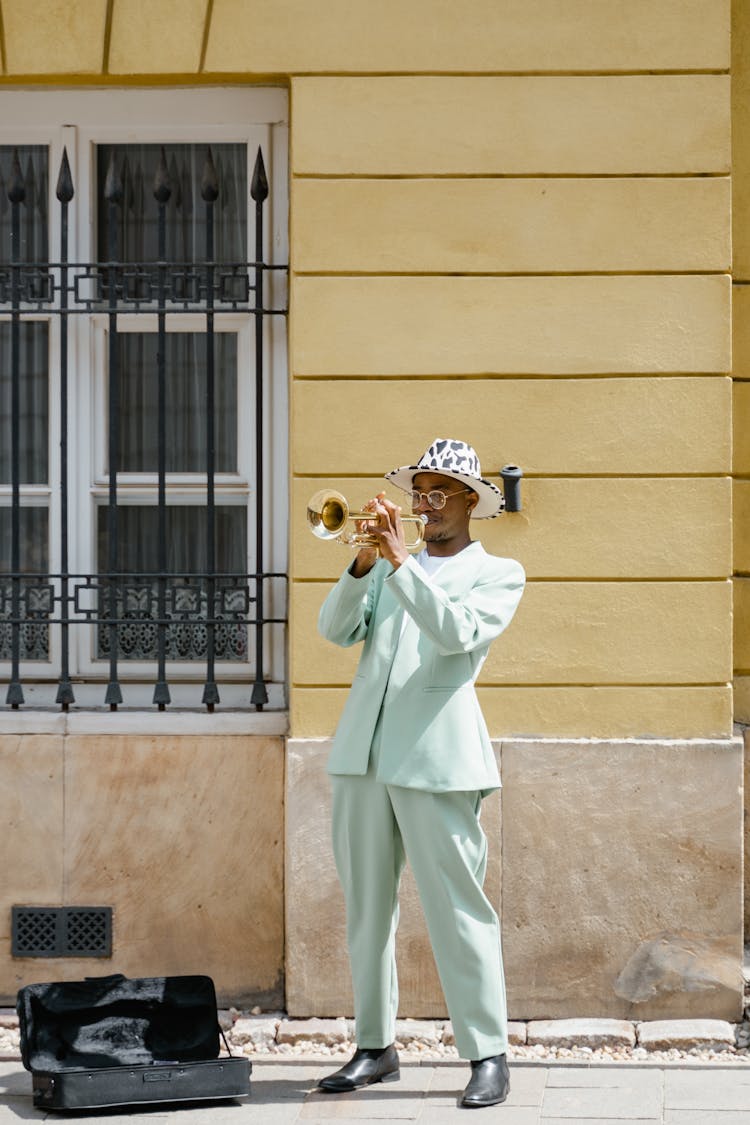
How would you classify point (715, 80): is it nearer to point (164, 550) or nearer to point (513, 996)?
point (164, 550)

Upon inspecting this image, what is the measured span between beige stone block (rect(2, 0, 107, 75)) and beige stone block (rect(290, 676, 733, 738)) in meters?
2.69

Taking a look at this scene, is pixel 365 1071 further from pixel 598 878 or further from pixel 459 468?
pixel 459 468

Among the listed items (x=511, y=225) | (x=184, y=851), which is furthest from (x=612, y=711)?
(x=511, y=225)

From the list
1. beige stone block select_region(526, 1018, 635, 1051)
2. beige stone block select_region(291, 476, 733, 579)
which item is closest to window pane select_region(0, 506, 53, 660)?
beige stone block select_region(291, 476, 733, 579)

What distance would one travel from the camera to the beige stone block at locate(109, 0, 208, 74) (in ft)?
19.9

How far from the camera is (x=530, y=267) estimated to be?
5953 millimetres

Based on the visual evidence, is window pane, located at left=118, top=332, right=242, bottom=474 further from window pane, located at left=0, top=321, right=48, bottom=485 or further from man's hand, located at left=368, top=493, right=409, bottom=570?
man's hand, located at left=368, top=493, right=409, bottom=570

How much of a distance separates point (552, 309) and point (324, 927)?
7.63 feet

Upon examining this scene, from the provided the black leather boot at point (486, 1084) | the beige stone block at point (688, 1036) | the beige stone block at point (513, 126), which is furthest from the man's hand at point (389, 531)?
the beige stone block at point (688, 1036)

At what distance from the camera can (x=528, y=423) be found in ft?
19.6

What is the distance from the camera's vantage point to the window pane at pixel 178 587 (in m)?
6.34

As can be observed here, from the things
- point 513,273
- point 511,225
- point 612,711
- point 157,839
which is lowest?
point 157,839

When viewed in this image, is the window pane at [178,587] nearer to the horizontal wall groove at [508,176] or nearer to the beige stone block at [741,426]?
the horizontal wall groove at [508,176]

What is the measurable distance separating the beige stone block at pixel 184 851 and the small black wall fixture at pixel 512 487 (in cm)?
Answer: 120
